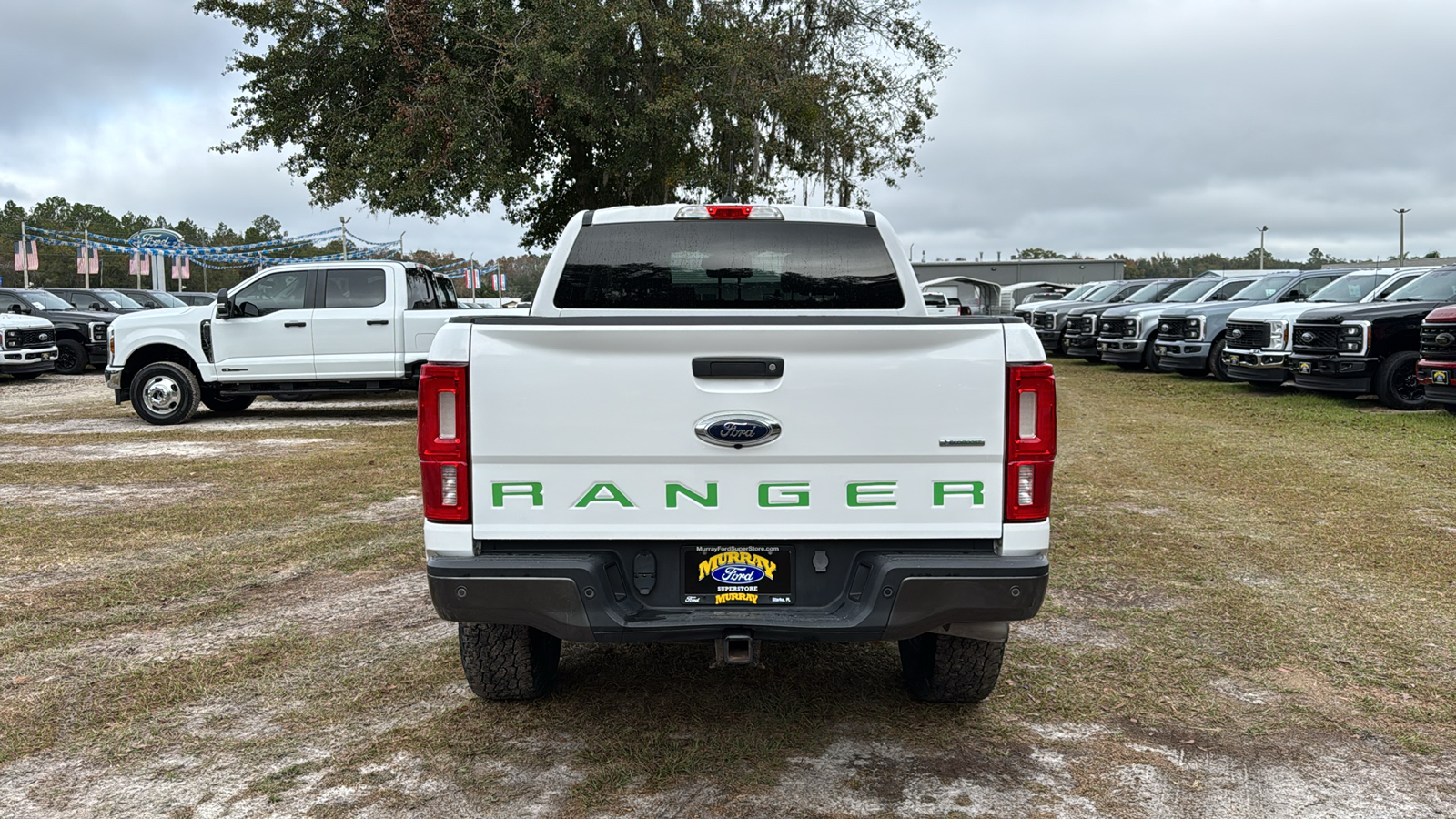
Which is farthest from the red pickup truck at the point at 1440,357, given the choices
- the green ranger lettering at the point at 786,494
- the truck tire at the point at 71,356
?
the truck tire at the point at 71,356

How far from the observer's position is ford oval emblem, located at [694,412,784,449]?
349 cm

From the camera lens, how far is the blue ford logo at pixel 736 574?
3.60 m

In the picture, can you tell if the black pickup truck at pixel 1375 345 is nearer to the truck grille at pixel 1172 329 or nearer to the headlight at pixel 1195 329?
the headlight at pixel 1195 329

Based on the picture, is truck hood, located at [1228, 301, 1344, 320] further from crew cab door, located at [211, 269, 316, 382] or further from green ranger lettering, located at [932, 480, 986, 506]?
green ranger lettering, located at [932, 480, 986, 506]

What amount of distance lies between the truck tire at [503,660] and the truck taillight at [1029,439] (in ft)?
5.63

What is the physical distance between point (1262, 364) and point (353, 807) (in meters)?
15.3

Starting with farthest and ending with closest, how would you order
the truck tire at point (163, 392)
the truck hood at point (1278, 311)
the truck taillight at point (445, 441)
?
the truck hood at point (1278, 311) → the truck tire at point (163, 392) → the truck taillight at point (445, 441)

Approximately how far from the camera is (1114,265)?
53.8 meters

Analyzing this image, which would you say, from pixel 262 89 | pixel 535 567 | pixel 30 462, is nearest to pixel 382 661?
pixel 535 567

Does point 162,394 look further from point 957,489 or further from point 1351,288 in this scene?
point 1351,288

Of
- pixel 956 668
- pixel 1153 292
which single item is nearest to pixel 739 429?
pixel 956 668

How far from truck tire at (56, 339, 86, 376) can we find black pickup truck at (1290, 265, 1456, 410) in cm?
2178

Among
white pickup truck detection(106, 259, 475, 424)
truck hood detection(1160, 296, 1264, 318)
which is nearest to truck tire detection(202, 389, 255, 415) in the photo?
white pickup truck detection(106, 259, 475, 424)

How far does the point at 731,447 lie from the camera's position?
11.5 feet
